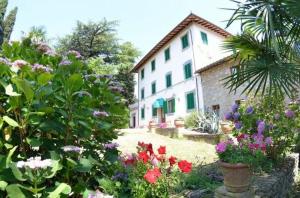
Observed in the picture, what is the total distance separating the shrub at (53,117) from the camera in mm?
1817

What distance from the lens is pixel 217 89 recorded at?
17609 mm

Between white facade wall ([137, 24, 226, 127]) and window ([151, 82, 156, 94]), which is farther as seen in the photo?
window ([151, 82, 156, 94])

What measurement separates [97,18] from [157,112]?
1139 centimetres

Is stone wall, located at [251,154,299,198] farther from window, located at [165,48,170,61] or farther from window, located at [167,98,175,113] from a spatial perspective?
window, located at [165,48,170,61]

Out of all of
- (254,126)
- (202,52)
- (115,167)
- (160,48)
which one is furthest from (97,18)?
(115,167)

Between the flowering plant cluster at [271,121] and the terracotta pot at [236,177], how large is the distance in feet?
7.25

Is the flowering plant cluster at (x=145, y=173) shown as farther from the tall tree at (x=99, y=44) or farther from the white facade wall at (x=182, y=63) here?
the tall tree at (x=99, y=44)

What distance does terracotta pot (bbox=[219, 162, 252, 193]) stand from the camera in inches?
141

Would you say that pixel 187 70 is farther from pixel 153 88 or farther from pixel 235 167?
pixel 235 167

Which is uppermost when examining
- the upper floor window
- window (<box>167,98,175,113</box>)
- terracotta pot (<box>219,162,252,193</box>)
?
the upper floor window

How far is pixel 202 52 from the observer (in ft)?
68.0

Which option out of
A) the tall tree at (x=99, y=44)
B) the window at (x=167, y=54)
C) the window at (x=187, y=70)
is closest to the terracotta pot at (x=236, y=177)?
the window at (x=187, y=70)

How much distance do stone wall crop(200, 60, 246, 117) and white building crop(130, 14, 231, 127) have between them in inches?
21.3

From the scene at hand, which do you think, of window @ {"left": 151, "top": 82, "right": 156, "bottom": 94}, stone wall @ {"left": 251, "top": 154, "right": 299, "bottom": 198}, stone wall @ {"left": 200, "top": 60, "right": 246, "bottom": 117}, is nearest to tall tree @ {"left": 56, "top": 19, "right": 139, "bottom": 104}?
window @ {"left": 151, "top": 82, "right": 156, "bottom": 94}
